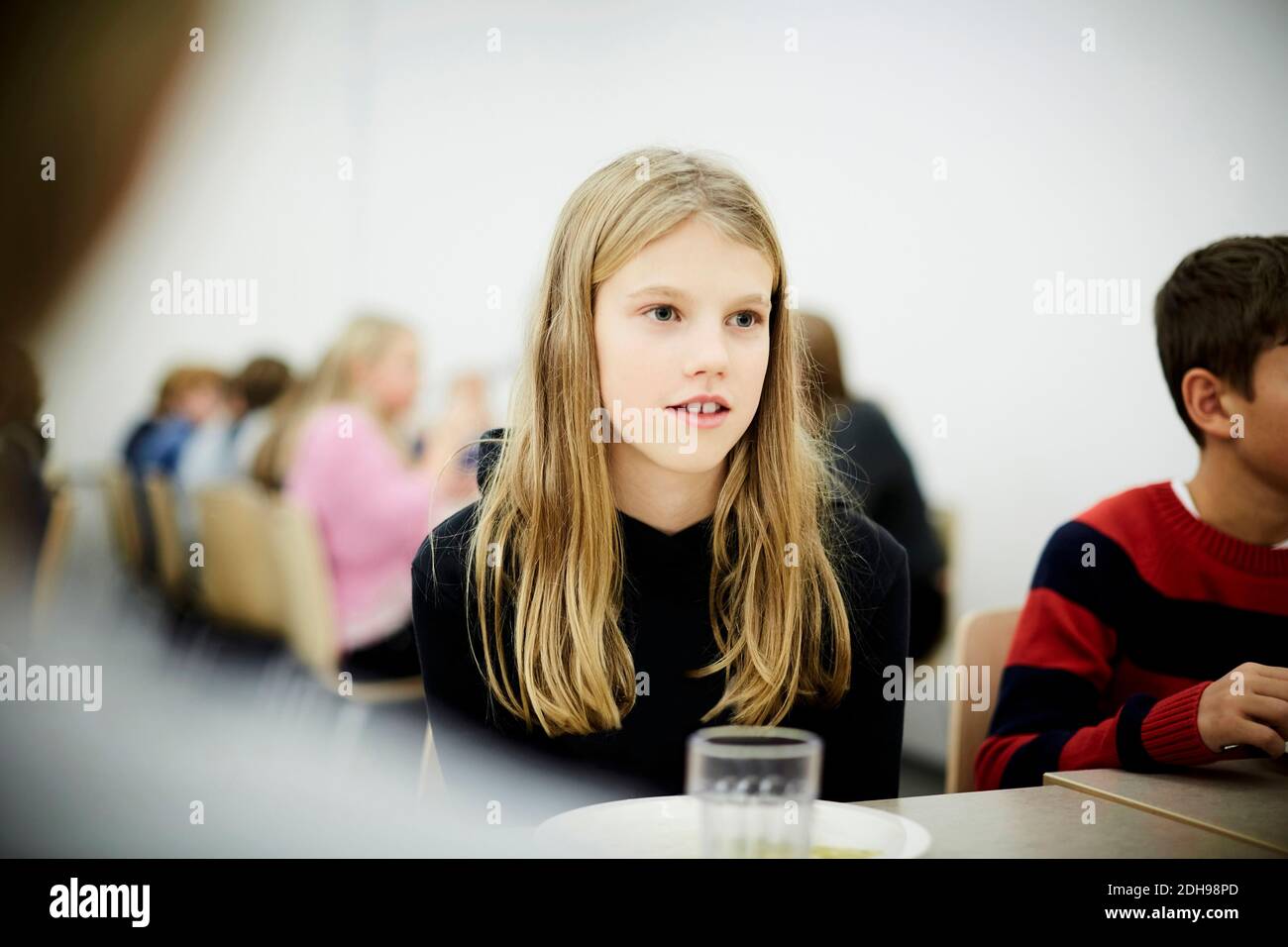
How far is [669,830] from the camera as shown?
81 cm

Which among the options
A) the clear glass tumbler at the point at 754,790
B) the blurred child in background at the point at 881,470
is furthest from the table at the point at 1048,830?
the blurred child in background at the point at 881,470

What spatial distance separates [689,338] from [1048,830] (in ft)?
1.71

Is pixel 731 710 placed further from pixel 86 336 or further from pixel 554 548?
pixel 86 336

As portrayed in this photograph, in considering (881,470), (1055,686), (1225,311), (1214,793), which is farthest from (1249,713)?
(881,470)

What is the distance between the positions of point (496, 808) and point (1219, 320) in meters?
0.99

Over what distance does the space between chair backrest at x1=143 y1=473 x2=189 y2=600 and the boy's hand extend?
118 inches

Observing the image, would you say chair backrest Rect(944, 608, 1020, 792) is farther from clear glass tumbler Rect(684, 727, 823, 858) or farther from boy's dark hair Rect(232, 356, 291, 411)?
boy's dark hair Rect(232, 356, 291, 411)

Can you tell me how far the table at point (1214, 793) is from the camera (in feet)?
2.86

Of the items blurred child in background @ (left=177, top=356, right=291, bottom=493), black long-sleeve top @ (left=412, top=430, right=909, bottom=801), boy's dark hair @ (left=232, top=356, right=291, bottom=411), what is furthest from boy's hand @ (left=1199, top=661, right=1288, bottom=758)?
boy's dark hair @ (left=232, top=356, right=291, bottom=411)

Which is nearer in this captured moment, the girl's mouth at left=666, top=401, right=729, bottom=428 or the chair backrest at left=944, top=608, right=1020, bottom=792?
the girl's mouth at left=666, top=401, right=729, bottom=428

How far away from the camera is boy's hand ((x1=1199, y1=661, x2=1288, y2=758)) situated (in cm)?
100

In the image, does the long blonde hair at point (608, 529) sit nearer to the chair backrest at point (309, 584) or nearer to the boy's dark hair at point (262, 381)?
the chair backrest at point (309, 584)

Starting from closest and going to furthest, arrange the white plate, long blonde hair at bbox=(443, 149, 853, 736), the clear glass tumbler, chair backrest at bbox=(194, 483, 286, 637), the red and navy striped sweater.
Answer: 1. the clear glass tumbler
2. the white plate
3. long blonde hair at bbox=(443, 149, 853, 736)
4. the red and navy striped sweater
5. chair backrest at bbox=(194, 483, 286, 637)
